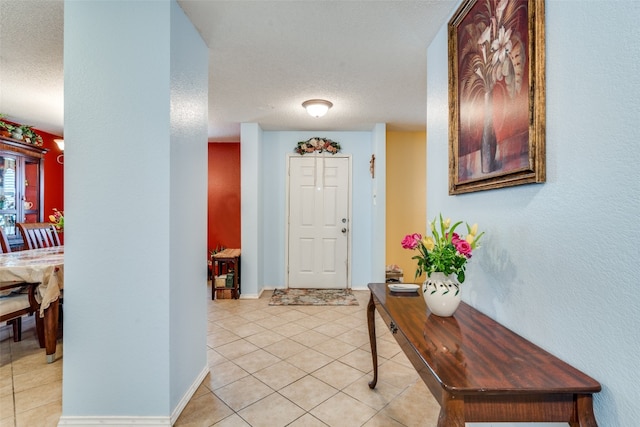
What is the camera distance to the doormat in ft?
13.3

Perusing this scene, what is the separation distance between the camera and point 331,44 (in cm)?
223

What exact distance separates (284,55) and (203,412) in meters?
2.49

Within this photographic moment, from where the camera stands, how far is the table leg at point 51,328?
7.75ft

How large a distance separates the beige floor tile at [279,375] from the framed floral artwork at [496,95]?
5.50 ft

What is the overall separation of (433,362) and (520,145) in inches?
34.7

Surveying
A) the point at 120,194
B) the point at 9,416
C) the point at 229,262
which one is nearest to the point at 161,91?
the point at 120,194

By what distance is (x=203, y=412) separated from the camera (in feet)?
5.96

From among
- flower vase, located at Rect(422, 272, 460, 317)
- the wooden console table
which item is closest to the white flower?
flower vase, located at Rect(422, 272, 460, 317)

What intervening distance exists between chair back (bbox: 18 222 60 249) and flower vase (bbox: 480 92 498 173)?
4.44m

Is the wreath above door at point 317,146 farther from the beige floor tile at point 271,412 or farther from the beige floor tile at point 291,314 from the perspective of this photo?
the beige floor tile at point 271,412

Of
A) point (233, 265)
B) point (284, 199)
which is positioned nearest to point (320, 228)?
point (284, 199)

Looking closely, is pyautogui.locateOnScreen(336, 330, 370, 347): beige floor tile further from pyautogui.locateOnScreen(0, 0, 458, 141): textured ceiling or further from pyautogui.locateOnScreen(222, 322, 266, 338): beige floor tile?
pyautogui.locateOnScreen(0, 0, 458, 141): textured ceiling

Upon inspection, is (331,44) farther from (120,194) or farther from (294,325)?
(294,325)

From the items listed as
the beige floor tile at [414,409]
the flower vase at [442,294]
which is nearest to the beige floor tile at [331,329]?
the beige floor tile at [414,409]
